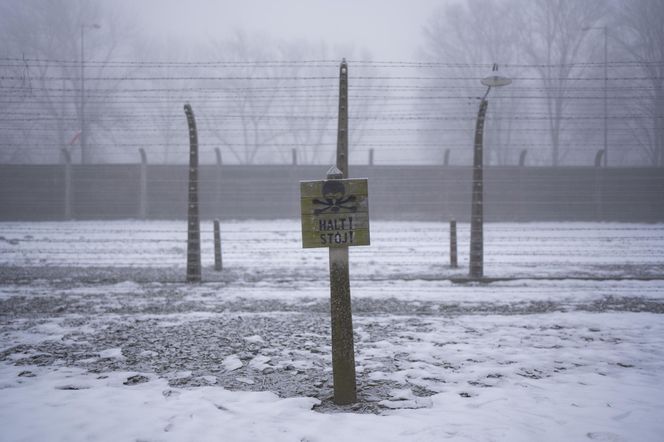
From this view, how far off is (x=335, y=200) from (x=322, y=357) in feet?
5.41

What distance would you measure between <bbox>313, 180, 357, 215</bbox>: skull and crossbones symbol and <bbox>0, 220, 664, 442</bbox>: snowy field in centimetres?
132

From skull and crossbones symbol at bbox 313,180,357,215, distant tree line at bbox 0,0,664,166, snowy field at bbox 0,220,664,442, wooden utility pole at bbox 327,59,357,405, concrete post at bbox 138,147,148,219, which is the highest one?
distant tree line at bbox 0,0,664,166

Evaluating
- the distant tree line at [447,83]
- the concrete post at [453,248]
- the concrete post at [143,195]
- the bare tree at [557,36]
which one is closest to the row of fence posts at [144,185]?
the concrete post at [143,195]

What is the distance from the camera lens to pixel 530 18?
1035 inches

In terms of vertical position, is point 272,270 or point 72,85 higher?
point 72,85

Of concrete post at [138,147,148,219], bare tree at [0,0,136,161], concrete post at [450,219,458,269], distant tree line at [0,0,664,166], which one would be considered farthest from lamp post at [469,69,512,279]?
bare tree at [0,0,136,161]

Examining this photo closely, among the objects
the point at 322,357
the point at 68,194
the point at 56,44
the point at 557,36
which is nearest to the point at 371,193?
the point at 68,194

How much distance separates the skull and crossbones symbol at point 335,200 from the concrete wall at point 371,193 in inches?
513

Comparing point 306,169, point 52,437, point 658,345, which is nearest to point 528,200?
point 306,169

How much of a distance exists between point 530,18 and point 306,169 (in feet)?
68.0

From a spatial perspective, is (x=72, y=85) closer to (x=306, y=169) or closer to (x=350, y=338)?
(x=306, y=169)

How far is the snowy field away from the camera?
2.41 metres

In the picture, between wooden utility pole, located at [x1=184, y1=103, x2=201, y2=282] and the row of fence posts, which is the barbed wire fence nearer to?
the row of fence posts

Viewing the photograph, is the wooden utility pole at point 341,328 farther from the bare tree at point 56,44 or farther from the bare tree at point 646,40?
the bare tree at point 56,44
